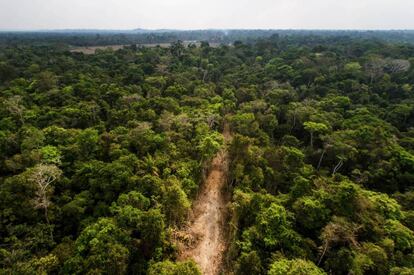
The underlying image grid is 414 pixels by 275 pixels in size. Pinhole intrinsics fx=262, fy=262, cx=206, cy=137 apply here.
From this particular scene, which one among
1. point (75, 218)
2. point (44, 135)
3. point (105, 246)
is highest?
point (44, 135)

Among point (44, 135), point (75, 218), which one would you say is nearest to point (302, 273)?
point (75, 218)

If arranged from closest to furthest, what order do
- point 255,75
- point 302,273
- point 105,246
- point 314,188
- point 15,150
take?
point 302,273, point 105,246, point 314,188, point 15,150, point 255,75

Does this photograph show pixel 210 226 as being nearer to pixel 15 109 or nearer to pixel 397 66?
pixel 15 109

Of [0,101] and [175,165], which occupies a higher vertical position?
[0,101]

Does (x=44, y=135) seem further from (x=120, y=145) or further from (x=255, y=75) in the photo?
(x=255, y=75)

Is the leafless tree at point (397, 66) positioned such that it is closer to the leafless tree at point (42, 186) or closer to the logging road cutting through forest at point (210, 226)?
the logging road cutting through forest at point (210, 226)

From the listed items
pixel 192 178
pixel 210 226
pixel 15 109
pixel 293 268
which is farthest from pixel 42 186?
pixel 15 109

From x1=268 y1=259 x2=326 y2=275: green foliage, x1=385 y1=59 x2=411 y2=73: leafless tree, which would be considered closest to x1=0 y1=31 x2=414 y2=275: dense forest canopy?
x1=268 y1=259 x2=326 y2=275: green foliage
